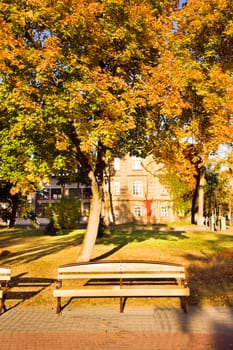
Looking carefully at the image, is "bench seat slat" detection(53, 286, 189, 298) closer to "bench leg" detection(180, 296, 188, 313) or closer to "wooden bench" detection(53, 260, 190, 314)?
"wooden bench" detection(53, 260, 190, 314)

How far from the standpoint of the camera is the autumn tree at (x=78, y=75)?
387 inches

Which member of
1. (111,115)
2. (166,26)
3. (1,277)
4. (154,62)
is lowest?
(1,277)

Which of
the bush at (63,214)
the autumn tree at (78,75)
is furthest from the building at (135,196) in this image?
the autumn tree at (78,75)

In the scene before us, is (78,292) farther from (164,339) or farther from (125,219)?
(125,219)

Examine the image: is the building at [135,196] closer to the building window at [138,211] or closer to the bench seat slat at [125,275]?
the building window at [138,211]

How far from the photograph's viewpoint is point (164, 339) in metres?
6.16

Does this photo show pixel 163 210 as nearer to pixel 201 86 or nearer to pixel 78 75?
pixel 201 86

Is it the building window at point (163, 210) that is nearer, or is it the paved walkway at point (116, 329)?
the paved walkway at point (116, 329)

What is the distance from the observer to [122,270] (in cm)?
835

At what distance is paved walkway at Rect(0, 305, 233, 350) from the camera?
19.5ft

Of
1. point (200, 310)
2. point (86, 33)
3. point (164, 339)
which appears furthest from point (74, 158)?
point (164, 339)

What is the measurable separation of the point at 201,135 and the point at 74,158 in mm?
5153

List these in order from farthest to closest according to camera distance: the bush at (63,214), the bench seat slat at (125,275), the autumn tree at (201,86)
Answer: the bush at (63,214)
the autumn tree at (201,86)
the bench seat slat at (125,275)

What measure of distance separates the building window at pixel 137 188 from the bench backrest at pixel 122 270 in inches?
1913
